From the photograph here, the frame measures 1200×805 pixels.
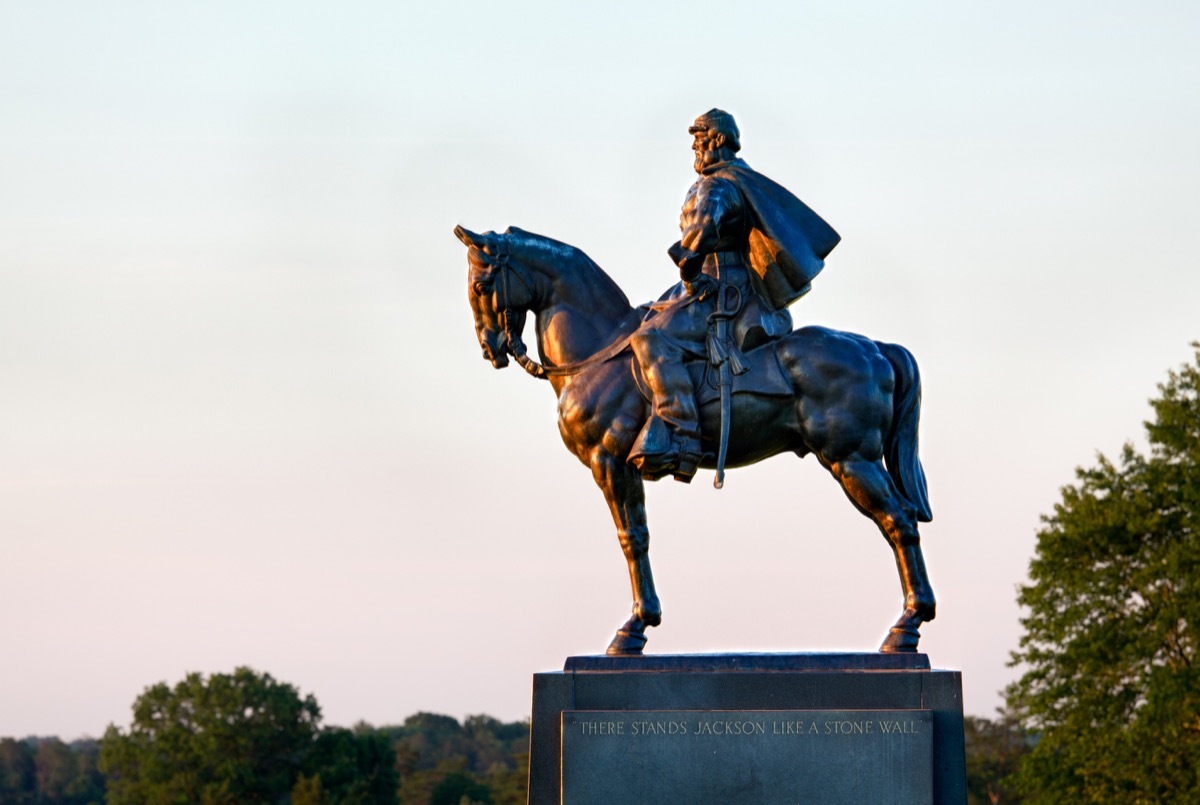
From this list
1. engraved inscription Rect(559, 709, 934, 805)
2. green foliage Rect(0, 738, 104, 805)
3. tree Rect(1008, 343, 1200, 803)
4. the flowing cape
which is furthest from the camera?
green foliage Rect(0, 738, 104, 805)

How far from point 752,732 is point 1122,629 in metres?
30.0

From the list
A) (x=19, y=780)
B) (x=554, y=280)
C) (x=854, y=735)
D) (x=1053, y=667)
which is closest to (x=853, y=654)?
(x=854, y=735)

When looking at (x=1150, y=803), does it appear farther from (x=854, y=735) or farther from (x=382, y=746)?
(x=382, y=746)

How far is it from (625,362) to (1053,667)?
3063 cm

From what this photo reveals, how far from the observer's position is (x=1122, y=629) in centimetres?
4347

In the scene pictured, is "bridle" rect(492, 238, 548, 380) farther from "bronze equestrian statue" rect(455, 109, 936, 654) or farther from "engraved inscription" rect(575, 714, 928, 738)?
"engraved inscription" rect(575, 714, 928, 738)

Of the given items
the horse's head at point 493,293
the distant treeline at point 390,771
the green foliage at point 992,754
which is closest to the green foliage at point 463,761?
the distant treeline at point 390,771

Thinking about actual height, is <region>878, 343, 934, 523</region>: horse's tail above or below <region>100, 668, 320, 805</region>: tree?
below

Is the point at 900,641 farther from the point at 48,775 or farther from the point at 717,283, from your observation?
the point at 48,775

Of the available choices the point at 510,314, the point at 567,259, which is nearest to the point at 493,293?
the point at 510,314

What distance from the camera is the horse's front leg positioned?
16.2 metres

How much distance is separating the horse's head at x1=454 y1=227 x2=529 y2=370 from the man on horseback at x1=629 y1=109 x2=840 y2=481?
1.17 m

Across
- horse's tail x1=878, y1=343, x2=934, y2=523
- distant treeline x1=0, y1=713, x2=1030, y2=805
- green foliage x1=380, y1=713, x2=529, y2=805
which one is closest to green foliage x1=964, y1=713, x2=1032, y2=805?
distant treeline x1=0, y1=713, x2=1030, y2=805

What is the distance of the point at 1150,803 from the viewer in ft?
135
